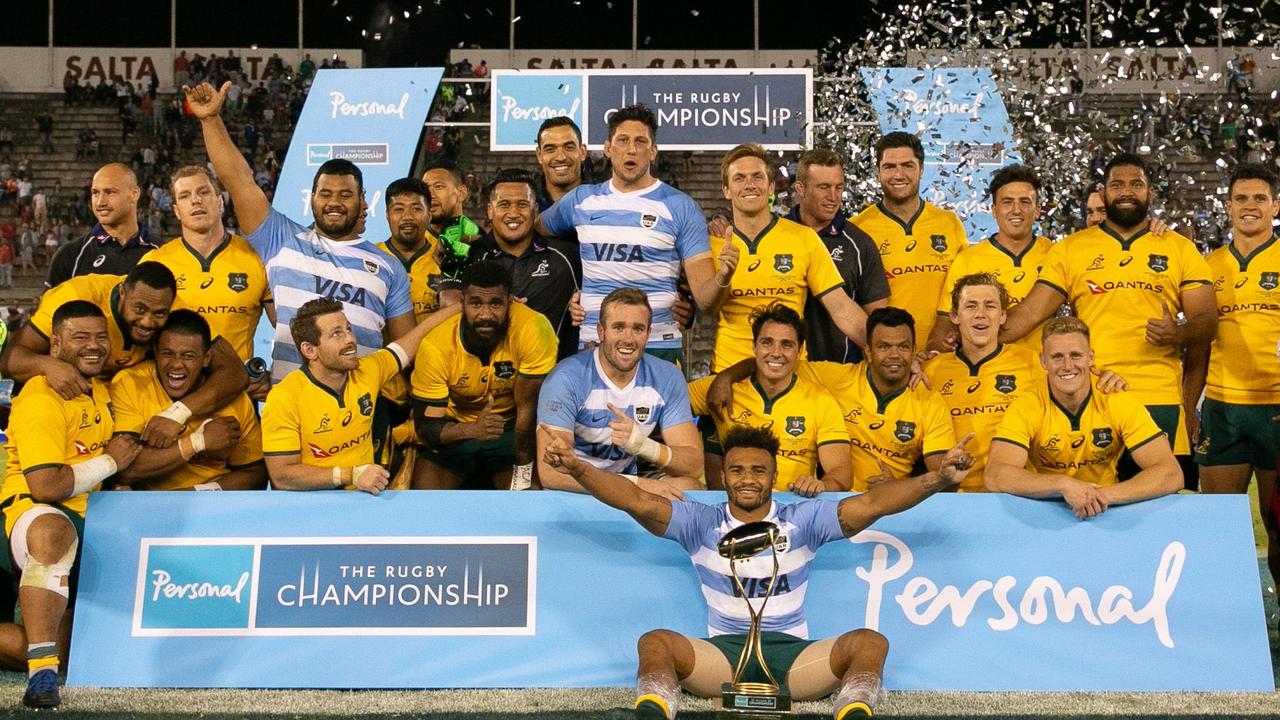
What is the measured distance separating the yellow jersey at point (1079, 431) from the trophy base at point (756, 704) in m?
1.76

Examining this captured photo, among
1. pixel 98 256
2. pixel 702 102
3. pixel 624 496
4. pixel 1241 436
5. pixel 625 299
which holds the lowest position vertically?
pixel 624 496

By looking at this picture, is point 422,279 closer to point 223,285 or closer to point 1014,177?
point 223,285

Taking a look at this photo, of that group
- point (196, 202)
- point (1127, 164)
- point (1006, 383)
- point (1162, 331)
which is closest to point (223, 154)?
point (196, 202)

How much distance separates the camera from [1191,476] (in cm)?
739

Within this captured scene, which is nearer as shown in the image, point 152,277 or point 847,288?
point 152,277

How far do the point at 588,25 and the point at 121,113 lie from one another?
11.2 metres

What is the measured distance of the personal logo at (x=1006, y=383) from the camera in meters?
6.33

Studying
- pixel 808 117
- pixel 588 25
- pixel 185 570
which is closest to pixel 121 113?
pixel 588 25

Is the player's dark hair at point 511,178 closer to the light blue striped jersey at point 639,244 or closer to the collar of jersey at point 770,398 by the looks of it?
the light blue striped jersey at point 639,244

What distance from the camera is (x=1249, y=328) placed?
22.6 ft

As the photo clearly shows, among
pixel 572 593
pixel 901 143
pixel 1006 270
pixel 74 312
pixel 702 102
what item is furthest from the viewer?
pixel 702 102

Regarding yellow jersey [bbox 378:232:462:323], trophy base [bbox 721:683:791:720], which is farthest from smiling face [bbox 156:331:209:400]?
trophy base [bbox 721:683:791:720]

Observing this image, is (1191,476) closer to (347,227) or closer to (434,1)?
(347,227)

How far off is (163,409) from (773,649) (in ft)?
9.61
